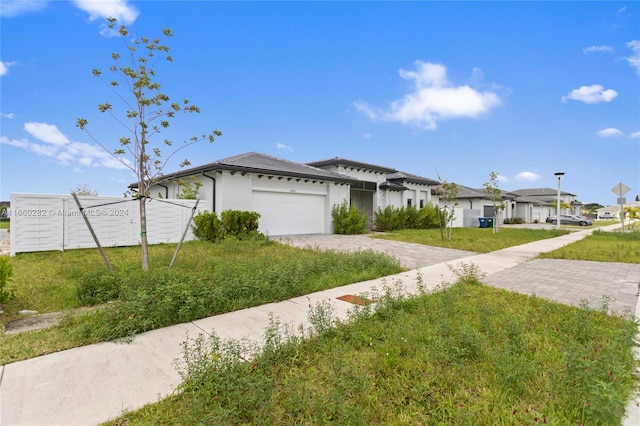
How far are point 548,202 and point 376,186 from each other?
4446 cm

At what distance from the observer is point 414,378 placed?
2.56 metres

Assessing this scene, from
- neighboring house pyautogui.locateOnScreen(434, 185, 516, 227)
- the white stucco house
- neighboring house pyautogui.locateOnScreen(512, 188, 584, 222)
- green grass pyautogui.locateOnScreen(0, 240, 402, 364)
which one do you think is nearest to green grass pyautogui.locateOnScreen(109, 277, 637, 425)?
green grass pyautogui.locateOnScreen(0, 240, 402, 364)

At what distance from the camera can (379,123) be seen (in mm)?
20672

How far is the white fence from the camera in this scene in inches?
352

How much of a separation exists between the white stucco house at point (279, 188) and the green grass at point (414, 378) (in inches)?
414

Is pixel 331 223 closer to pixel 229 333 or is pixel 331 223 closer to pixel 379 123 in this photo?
pixel 379 123

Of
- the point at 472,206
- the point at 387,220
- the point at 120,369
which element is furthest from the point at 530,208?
the point at 120,369

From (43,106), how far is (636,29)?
19.0 meters

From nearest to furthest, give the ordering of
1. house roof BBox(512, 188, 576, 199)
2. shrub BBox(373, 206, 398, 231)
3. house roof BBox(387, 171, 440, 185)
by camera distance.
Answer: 1. shrub BBox(373, 206, 398, 231)
2. house roof BBox(387, 171, 440, 185)
3. house roof BBox(512, 188, 576, 199)

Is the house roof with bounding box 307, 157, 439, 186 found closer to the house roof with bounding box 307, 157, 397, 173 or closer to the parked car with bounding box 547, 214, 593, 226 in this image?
the house roof with bounding box 307, 157, 397, 173

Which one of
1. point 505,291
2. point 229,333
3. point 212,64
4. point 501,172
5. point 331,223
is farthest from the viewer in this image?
point 501,172

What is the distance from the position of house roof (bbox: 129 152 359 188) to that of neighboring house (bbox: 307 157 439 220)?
Result: 2.10m

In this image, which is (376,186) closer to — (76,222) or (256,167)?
(256,167)

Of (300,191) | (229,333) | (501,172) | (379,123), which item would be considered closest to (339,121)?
(379,123)
